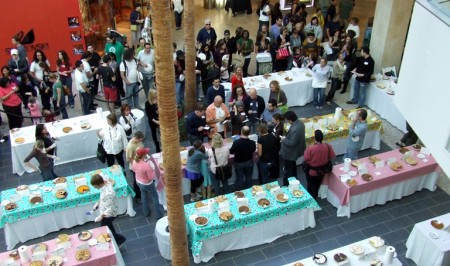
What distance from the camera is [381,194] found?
923cm

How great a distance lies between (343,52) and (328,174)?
16.5ft

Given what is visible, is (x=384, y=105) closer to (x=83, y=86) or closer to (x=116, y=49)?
(x=116, y=49)

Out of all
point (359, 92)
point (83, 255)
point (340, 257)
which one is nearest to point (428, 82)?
point (340, 257)

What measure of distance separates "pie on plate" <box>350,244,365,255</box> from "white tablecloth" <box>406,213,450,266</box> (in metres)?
1.28

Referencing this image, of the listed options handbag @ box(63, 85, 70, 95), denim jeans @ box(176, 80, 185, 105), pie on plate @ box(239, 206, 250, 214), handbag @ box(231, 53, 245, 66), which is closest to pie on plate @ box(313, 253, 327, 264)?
pie on plate @ box(239, 206, 250, 214)

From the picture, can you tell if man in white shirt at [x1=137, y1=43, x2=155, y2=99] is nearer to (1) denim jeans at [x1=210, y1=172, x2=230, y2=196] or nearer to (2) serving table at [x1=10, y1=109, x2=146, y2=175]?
(2) serving table at [x1=10, y1=109, x2=146, y2=175]

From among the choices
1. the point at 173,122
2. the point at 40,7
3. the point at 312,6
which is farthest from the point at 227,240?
the point at 312,6

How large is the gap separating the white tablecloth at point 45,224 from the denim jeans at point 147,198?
31cm

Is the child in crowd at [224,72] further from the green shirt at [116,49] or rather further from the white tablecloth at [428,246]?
the white tablecloth at [428,246]

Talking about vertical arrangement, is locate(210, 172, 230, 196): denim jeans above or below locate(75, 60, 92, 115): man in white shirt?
below

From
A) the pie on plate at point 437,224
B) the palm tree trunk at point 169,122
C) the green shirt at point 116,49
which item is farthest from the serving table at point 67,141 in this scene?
the pie on plate at point 437,224

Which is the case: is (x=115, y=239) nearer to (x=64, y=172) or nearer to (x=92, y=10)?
(x=64, y=172)

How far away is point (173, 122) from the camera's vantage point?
597 centimetres

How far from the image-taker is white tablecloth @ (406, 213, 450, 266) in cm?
758
